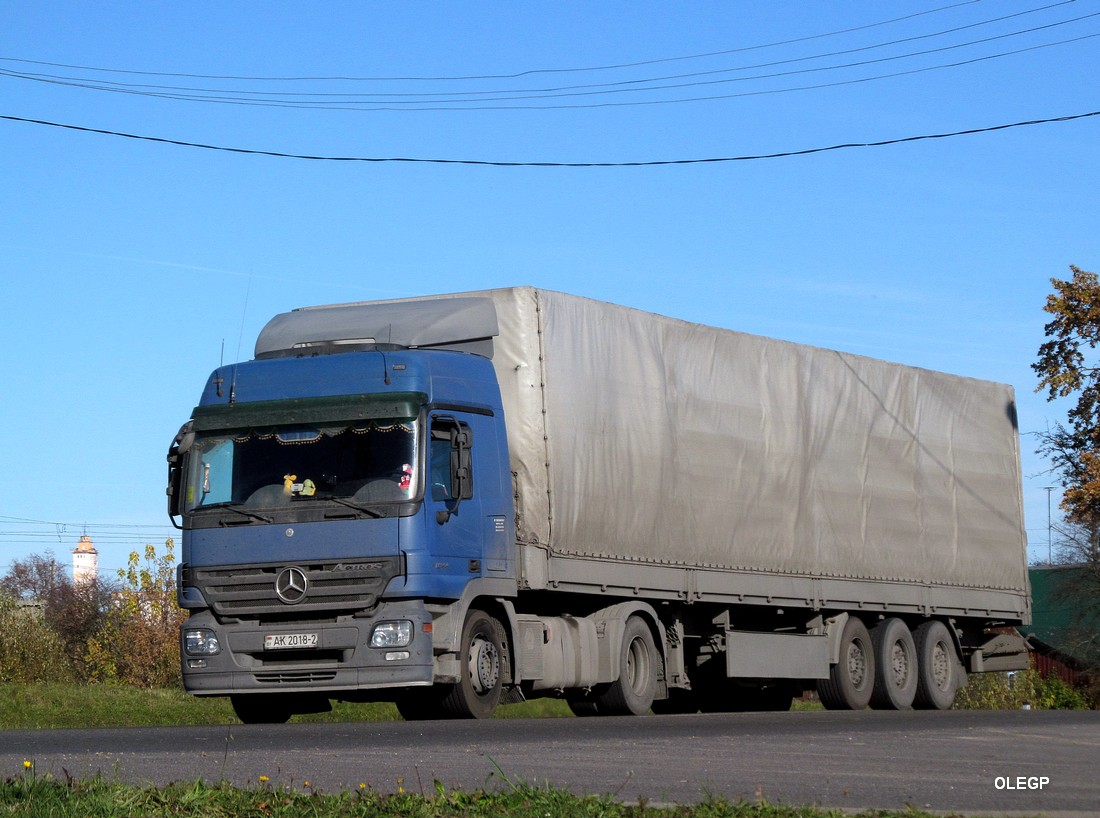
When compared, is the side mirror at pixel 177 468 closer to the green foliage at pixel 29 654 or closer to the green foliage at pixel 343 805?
the green foliage at pixel 343 805

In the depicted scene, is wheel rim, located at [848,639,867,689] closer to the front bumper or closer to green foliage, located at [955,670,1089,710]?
the front bumper

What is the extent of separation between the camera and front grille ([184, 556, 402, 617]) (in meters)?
14.8

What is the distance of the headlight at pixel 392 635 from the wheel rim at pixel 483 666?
1010 mm

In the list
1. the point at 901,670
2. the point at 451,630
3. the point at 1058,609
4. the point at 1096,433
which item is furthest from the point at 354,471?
the point at 1058,609

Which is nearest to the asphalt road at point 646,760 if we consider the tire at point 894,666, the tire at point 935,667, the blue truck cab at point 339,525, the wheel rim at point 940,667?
the blue truck cab at point 339,525

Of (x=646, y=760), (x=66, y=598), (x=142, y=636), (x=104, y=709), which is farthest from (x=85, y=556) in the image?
(x=646, y=760)

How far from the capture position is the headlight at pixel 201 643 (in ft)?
50.0

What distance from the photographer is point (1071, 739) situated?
1260cm

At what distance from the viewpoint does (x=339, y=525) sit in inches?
584

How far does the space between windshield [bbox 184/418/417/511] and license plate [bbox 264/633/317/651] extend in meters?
1.16

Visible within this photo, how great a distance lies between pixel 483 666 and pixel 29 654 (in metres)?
21.5

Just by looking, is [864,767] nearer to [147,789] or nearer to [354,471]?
[147,789]

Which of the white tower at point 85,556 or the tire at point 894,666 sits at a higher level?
the white tower at point 85,556

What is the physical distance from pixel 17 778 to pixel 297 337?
8.93 metres
